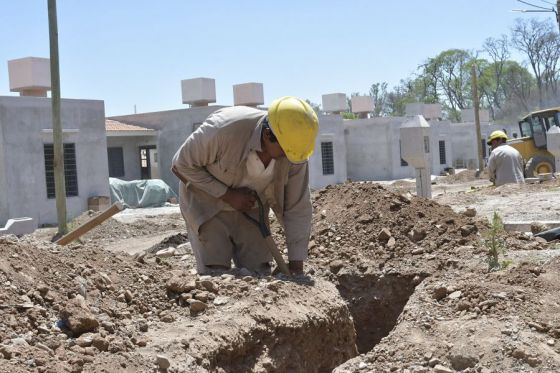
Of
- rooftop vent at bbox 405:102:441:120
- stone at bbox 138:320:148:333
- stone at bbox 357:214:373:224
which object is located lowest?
stone at bbox 138:320:148:333

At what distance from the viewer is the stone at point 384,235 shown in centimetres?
695

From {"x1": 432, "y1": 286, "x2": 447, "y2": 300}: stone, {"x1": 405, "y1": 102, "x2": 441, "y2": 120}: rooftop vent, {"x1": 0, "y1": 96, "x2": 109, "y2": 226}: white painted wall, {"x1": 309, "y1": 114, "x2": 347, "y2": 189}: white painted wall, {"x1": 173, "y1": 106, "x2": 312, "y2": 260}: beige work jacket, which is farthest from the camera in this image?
{"x1": 405, "y1": 102, "x2": 441, "y2": 120}: rooftop vent

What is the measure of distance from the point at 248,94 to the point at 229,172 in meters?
21.5

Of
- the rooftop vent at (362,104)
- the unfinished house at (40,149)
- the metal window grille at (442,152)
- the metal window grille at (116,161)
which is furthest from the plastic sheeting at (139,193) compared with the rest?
the metal window grille at (442,152)

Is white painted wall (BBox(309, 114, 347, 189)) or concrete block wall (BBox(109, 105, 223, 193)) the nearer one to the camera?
concrete block wall (BBox(109, 105, 223, 193))

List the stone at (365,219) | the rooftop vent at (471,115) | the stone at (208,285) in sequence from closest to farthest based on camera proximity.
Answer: the stone at (208,285)
the stone at (365,219)
the rooftop vent at (471,115)

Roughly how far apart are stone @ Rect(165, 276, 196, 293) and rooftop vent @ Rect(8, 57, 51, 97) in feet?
→ 52.9

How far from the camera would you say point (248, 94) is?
86.4ft

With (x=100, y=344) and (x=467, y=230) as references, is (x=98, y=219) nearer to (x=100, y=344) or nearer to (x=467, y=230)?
(x=100, y=344)

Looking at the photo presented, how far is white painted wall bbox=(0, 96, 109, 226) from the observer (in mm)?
17938

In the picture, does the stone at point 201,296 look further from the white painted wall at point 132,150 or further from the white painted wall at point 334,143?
the white painted wall at point 334,143

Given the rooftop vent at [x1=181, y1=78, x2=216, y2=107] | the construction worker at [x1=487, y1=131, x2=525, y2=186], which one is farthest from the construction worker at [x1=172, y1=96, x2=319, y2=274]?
the rooftop vent at [x1=181, y1=78, x2=216, y2=107]

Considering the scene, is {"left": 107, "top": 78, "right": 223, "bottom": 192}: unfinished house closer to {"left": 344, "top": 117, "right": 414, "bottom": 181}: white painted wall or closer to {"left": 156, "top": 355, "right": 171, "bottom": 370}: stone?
{"left": 344, "top": 117, "right": 414, "bottom": 181}: white painted wall

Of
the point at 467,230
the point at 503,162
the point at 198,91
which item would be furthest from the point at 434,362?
the point at 198,91
